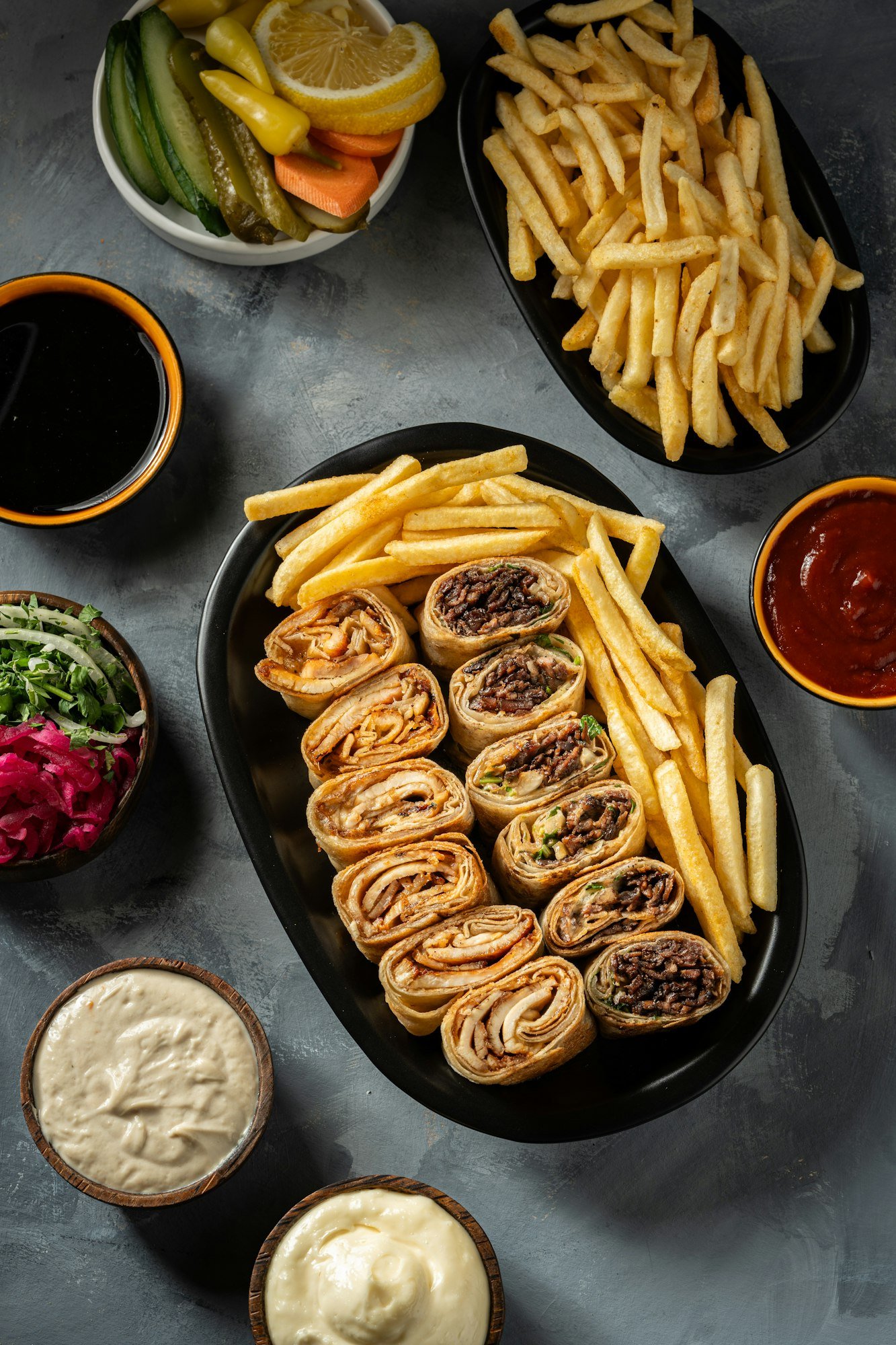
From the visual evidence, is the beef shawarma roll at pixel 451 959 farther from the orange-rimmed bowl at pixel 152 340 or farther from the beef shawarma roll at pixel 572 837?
the orange-rimmed bowl at pixel 152 340

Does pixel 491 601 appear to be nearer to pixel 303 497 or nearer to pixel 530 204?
pixel 303 497

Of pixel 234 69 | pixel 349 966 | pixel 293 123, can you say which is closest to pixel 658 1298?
pixel 349 966

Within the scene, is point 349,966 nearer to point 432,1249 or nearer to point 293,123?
point 432,1249

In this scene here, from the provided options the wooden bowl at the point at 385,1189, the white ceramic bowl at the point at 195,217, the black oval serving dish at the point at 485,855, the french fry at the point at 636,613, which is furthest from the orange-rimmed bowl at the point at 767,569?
the wooden bowl at the point at 385,1189

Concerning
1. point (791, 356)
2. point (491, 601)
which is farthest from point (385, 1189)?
point (791, 356)

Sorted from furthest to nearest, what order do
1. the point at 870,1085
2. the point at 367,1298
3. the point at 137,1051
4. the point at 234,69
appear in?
the point at 870,1085, the point at 234,69, the point at 137,1051, the point at 367,1298

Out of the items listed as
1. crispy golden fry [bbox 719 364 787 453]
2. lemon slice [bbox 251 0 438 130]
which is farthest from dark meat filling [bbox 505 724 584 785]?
lemon slice [bbox 251 0 438 130]
